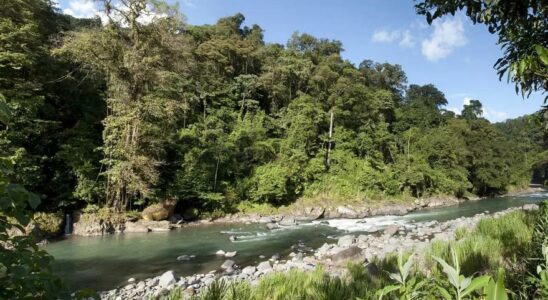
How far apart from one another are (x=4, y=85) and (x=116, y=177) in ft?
18.8

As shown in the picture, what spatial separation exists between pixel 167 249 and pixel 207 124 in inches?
527

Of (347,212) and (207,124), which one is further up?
(207,124)

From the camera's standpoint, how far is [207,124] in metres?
24.4

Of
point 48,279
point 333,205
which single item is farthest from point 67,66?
point 48,279

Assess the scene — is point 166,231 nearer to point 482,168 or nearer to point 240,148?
point 240,148

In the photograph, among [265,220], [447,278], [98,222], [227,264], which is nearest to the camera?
[447,278]

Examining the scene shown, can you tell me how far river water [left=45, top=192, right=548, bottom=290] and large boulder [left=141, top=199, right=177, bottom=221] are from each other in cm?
163

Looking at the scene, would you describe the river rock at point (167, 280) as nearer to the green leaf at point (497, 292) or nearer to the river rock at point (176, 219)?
the green leaf at point (497, 292)

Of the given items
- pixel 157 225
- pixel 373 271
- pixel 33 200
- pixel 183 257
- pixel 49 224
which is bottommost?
pixel 183 257

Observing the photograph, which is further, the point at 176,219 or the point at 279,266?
the point at 176,219

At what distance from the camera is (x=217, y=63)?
29.8 metres

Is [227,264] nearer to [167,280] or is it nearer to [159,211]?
[167,280]

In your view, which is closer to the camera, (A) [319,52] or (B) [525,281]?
(B) [525,281]

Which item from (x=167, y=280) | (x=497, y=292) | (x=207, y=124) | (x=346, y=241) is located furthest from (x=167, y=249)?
(x=207, y=124)
